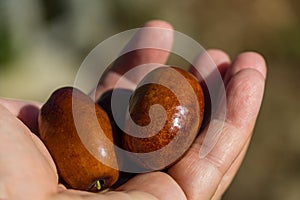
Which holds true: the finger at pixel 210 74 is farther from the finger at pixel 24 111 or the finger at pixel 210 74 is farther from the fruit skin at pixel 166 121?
the finger at pixel 24 111

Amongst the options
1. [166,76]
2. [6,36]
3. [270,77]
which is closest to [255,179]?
[270,77]

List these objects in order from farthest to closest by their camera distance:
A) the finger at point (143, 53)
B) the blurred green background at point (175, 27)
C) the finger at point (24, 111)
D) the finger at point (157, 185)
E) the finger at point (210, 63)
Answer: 1. the blurred green background at point (175, 27)
2. the finger at point (143, 53)
3. the finger at point (210, 63)
4. the finger at point (24, 111)
5. the finger at point (157, 185)

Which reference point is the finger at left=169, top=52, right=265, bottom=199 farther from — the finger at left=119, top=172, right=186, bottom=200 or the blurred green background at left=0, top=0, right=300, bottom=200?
the blurred green background at left=0, top=0, right=300, bottom=200

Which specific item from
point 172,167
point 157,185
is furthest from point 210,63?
point 157,185

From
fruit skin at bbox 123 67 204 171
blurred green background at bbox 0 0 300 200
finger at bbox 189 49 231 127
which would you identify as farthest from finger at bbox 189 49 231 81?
blurred green background at bbox 0 0 300 200

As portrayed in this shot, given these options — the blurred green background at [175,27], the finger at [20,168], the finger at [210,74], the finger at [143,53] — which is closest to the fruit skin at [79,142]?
the finger at [20,168]

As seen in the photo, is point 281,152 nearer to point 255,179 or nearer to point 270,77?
point 255,179

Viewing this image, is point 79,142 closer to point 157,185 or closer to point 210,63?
point 157,185
